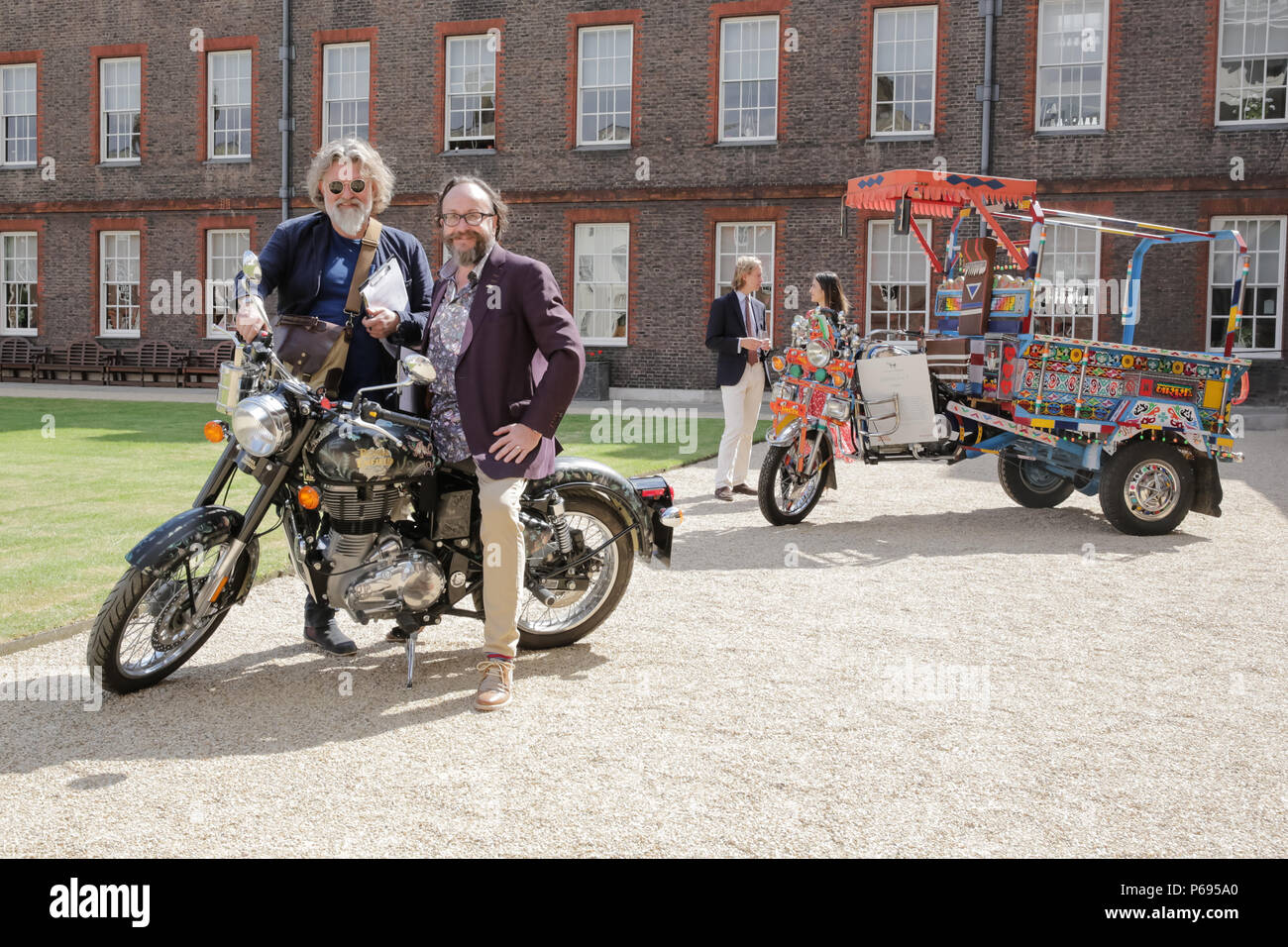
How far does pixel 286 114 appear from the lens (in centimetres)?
2550

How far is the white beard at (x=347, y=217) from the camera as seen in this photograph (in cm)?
513

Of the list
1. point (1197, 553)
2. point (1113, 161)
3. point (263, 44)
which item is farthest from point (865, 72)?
point (1197, 553)

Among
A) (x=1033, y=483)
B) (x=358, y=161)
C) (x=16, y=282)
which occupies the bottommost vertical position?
(x=1033, y=483)

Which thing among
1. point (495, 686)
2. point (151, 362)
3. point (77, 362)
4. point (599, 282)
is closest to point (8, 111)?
point (77, 362)

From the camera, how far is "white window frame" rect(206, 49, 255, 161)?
26.0 metres

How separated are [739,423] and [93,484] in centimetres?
542

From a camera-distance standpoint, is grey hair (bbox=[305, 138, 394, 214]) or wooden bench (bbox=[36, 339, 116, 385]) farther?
wooden bench (bbox=[36, 339, 116, 385])

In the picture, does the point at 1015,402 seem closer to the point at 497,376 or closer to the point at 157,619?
the point at 497,376

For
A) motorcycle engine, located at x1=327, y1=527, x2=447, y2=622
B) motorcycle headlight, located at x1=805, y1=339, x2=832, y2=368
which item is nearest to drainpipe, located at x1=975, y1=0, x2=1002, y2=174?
motorcycle headlight, located at x1=805, y1=339, x2=832, y2=368

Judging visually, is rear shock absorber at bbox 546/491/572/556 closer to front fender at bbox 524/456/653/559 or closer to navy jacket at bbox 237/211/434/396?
front fender at bbox 524/456/653/559

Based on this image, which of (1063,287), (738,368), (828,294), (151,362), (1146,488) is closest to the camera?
(1146,488)

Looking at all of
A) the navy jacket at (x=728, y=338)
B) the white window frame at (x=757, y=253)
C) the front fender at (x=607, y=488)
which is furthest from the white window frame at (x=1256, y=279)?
the front fender at (x=607, y=488)

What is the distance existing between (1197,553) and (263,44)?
22873 mm

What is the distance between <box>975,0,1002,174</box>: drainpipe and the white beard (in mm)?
17911
